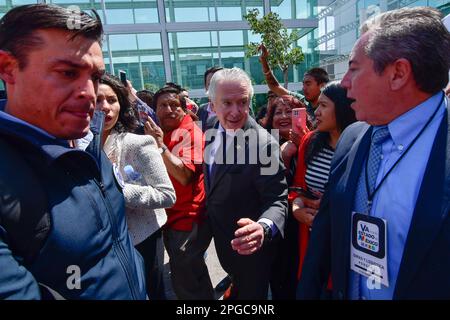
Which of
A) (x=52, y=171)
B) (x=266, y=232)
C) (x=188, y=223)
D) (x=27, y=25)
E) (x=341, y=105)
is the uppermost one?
(x=27, y=25)

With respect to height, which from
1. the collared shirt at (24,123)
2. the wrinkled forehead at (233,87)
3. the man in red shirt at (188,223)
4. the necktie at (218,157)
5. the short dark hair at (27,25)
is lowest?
the man in red shirt at (188,223)

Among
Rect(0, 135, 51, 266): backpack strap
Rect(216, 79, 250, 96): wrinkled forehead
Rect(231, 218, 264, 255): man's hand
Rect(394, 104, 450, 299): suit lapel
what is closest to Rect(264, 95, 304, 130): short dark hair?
Rect(216, 79, 250, 96): wrinkled forehead

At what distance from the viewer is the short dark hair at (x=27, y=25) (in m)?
0.90

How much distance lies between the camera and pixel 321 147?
2.00 meters

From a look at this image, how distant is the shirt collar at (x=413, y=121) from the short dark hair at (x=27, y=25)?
3.97 ft

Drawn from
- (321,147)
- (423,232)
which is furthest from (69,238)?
(321,147)

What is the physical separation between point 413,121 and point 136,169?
1.50 metres

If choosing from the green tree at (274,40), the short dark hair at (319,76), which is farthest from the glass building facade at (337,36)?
the short dark hair at (319,76)

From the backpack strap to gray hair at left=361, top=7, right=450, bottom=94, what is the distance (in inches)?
51.1

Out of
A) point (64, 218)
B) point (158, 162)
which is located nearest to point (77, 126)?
point (64, 218)

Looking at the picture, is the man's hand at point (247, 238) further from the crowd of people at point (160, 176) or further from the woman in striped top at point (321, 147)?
the woman in striped top at point (321, 147)

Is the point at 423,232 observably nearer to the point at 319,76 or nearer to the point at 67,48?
the point at 67,48

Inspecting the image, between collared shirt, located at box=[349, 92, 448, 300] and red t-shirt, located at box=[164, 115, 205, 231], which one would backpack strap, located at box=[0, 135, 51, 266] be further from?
red t-shirt, located at box=[164, 115, 205, 231]
